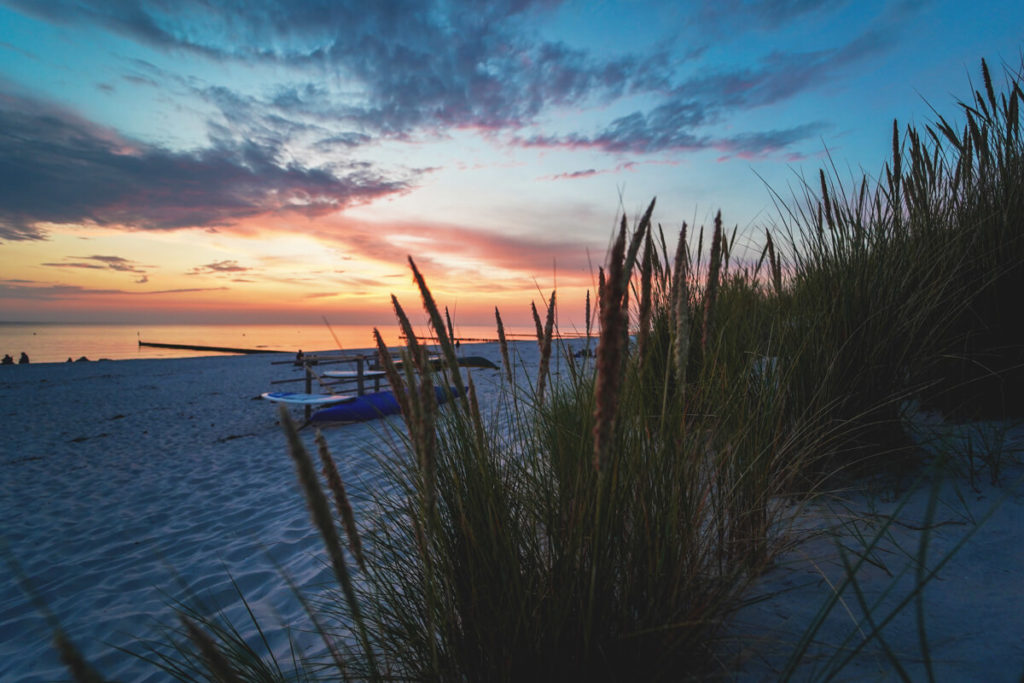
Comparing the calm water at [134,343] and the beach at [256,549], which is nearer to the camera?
the beach at [256,549]

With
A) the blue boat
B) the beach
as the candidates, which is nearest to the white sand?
the beach

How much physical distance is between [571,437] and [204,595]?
3.08 meters

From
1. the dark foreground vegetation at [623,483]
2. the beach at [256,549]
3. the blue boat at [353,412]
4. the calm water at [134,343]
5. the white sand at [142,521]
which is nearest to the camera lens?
the dark foreground vegetation at [623,483]

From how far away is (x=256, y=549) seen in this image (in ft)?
12.9

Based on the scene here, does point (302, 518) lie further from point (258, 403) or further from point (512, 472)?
point (258, 403)

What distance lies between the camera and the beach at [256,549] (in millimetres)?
1505

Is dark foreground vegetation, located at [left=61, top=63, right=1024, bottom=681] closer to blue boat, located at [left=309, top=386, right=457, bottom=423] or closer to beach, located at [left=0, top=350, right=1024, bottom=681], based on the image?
Result: beach, located at [left=0, top=350, right=1024, bottom=681]

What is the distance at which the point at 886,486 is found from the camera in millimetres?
2316

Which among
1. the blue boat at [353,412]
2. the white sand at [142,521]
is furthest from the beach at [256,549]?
the blue boat at [353,412]

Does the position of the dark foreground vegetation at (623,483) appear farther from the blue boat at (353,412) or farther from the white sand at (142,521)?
the blue boat at (353,412)

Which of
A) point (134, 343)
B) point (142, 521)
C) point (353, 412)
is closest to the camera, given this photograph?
point (142, 521)

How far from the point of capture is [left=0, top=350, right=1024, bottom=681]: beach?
1505mm

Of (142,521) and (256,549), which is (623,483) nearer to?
(256,549)

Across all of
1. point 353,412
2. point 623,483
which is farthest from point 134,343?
point 623,483
